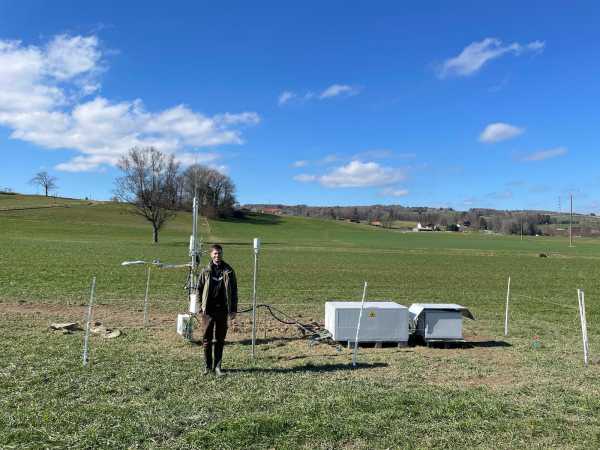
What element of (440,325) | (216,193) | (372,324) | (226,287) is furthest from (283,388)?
(216,193)

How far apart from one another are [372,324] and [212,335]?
3.98 m

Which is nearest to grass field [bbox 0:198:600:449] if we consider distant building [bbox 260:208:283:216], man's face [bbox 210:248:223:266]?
man's face [bbox 210:248:223:266]

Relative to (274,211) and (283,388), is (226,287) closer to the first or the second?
(283,388)

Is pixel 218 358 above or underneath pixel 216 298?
underneath

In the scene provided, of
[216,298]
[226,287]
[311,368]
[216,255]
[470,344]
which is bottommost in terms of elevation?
[470,344]

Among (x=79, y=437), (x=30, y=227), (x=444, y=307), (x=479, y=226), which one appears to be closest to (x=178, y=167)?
(x=30, y=227)

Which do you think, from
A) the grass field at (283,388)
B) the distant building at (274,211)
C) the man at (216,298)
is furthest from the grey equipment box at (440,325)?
the distant building at (274,211)

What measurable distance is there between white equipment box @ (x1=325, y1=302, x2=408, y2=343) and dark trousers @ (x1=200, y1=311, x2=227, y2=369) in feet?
10.5

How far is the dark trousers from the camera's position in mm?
8188

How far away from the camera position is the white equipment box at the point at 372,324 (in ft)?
35.6

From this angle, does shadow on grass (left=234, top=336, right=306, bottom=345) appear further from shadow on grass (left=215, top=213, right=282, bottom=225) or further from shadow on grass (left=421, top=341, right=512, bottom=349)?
shadow on grass (left=215, top=213, right=282, bottom=225)

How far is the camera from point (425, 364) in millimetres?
9234

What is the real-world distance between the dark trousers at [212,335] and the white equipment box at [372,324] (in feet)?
10.5

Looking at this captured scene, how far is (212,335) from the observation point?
8336 mm
